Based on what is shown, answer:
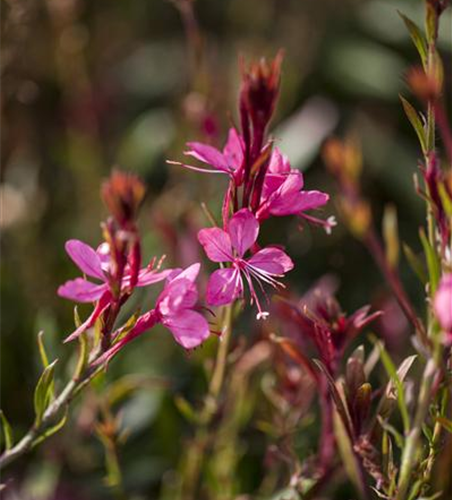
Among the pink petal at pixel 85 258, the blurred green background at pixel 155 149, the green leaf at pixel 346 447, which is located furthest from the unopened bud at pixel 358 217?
the pink petal at pixel 85 258

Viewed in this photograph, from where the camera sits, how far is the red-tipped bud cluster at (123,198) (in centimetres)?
48

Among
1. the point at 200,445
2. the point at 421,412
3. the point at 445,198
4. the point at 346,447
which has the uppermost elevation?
the point at 445,198

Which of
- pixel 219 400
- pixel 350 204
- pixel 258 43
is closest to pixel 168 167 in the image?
pixel 258 43

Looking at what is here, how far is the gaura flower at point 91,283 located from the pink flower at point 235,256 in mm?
32

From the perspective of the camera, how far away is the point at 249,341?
1000 millimetres

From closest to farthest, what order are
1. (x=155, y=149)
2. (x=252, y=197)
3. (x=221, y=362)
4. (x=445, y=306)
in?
(x=445, y=306), (x=252, y=197), (x=221, y=362), (x=155, y=149)

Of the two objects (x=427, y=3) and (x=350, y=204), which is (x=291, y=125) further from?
(x=427, y=3)

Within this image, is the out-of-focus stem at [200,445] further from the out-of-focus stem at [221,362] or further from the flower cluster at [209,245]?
the flower cluster at [209,245]

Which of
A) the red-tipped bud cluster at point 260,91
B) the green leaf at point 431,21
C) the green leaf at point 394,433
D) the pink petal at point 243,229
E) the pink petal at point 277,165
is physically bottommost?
the green leaf at point 394,433

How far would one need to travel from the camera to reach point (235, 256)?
21.8 inches

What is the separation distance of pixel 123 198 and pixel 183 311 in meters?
0.08

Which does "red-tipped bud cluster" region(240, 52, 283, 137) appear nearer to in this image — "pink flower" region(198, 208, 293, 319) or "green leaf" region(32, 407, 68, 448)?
"pink flower" region(198, 208, 293, 319)

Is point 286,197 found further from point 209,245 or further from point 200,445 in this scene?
point 200,445

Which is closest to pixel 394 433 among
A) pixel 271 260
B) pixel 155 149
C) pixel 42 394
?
pixel 271 260
